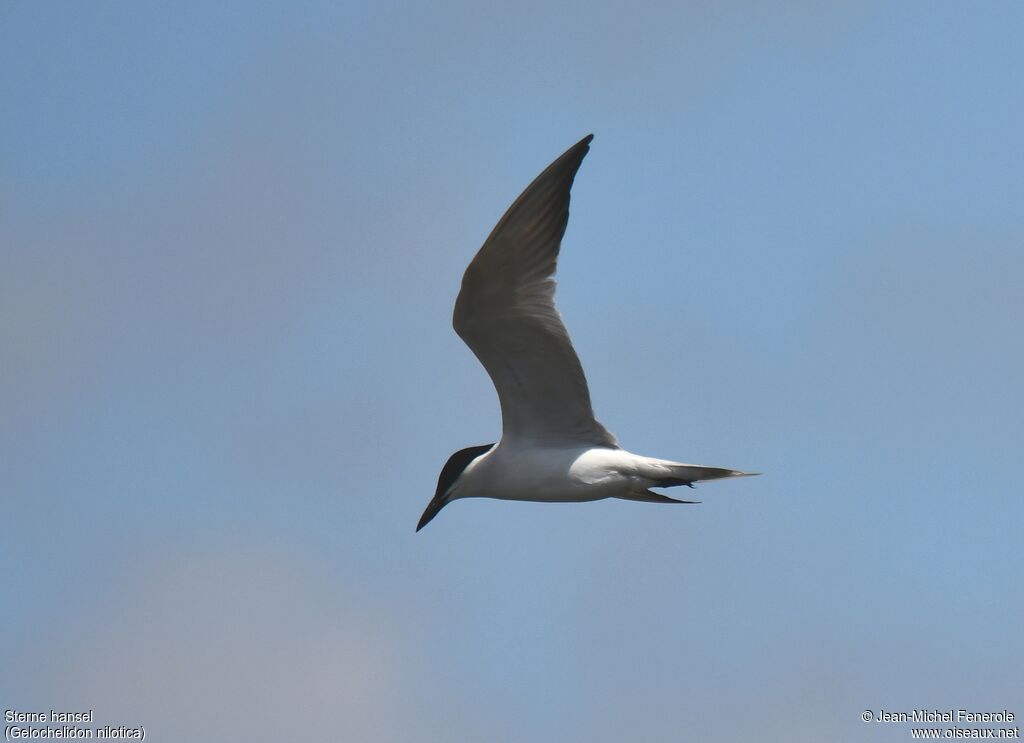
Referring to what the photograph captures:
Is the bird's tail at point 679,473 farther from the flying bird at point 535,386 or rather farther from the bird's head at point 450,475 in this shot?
the bird's head at point 450,475

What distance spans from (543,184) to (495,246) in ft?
1.90

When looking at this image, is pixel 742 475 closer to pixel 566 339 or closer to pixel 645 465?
pixel 645 465

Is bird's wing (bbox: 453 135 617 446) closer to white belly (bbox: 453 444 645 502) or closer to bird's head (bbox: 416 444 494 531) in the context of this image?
white belly (bbox: 453 444 645 502)

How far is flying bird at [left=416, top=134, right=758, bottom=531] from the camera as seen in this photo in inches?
420

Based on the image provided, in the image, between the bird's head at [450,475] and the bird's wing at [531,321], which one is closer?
the bird's wing at [531,321]

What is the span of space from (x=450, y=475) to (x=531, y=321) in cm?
169

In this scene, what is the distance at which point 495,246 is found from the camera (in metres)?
10.6

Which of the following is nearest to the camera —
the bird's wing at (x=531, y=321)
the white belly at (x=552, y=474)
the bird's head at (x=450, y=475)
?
the bird's wing at (x=531, y=321)

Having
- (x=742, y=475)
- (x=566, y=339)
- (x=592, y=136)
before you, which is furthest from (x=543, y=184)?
(x=742, y=475)

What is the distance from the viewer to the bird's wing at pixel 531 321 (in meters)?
10.6

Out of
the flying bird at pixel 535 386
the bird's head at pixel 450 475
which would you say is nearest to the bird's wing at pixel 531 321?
the flying bird at pixel 535 386

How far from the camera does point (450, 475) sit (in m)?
11.8

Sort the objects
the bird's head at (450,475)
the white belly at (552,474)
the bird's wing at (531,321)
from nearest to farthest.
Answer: the bird's wing at (531,321), the white belly at (552,474), the bird's head at (450,475)

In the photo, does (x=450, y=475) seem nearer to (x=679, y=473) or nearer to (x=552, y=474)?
(x=552, y=474)
